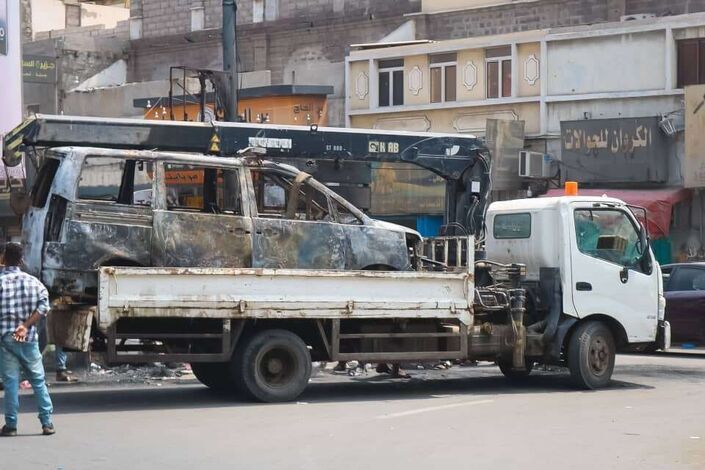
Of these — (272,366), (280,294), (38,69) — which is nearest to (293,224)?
(280,294)

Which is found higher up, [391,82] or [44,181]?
[391,82]

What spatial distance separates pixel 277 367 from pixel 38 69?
28.8m

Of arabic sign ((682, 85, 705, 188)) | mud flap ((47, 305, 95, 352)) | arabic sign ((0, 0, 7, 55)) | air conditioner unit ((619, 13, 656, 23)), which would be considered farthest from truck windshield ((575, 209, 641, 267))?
arabic sign ((0, 0, 7, 55))

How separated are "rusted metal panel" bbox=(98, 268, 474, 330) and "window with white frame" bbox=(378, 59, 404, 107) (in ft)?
63.8

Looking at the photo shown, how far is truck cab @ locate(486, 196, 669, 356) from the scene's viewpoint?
15.0 m

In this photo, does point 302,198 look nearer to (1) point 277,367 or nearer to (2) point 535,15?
(1) point 277,367

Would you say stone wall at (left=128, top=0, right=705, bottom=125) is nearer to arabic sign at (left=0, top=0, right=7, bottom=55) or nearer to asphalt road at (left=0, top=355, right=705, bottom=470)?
arabic sign at (left=0, top=0, right=7, bottom=55)

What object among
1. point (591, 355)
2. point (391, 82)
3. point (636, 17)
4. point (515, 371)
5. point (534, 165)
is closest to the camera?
point (591, 355)

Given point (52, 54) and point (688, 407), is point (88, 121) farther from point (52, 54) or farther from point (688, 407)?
point (52, 54)

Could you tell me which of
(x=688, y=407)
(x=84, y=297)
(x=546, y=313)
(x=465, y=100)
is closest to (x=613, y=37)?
(x=465, y=100)

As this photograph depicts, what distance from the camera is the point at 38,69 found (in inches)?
1572

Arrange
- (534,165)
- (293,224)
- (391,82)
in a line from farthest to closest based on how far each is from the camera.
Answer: (391,82) < (534,165) < (293,224)

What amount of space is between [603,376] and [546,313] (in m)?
1.01

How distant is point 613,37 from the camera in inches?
1148
